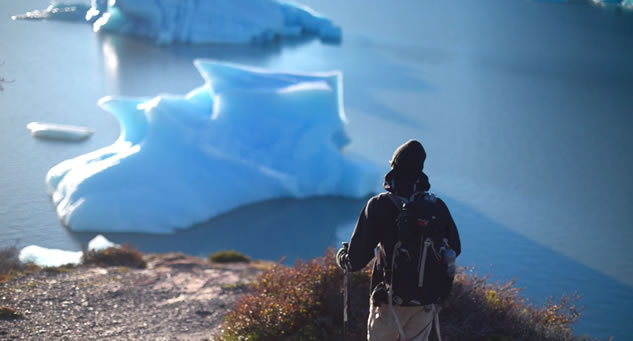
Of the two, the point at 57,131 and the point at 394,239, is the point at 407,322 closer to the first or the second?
the point at 394,239

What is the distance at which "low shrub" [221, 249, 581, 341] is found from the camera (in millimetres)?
4672

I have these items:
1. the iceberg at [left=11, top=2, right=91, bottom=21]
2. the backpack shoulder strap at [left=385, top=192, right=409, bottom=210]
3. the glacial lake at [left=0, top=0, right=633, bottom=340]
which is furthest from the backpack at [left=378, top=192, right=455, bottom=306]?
the iceberg at [left=11, top=2, right=91, bottom=21]

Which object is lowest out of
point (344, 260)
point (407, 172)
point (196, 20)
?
point (344, 260)

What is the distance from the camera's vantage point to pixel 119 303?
239 inches

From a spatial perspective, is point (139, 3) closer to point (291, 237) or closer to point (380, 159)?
point (380, 159)

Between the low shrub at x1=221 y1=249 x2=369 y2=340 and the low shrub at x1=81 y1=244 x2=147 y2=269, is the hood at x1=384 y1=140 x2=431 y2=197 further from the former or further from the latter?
the low shrub at x1=81 y1=244 x2=147 y2=269

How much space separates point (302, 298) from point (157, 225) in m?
6.50

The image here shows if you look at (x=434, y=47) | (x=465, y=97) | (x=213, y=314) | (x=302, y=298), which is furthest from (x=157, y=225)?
(x=434, y=47)

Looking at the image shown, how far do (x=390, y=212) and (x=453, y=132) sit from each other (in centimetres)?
1361

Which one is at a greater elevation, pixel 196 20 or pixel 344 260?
pixel 196 20

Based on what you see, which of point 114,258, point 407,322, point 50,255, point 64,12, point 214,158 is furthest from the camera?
point 64,12

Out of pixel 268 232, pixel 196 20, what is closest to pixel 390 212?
pixel 268 232

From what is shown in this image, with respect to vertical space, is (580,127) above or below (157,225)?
above

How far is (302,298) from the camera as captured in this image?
483cm
